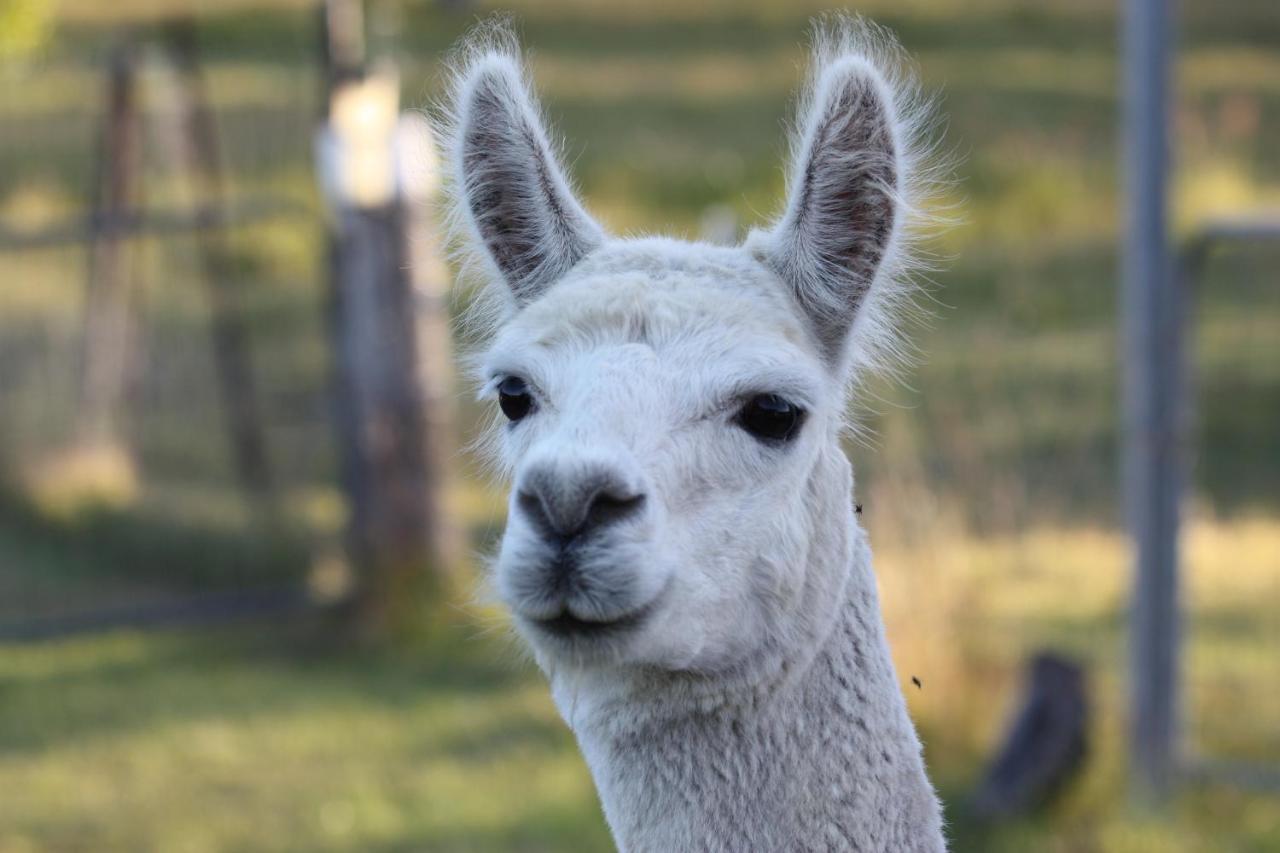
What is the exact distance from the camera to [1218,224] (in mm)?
6320

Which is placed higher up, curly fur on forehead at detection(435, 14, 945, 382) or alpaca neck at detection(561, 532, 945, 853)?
curly fur on forehead at detection(435, 14, 945, 382)

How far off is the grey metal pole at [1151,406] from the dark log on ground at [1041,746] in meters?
0.24

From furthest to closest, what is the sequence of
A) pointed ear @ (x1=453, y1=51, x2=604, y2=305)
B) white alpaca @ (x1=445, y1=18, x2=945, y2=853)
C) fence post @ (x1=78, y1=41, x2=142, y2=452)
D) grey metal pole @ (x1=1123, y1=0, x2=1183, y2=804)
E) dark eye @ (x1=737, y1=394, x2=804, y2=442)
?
fence post @ (x1=78, y1=41, x2=142, y2=452), grey metal pole @ (x1=1123, y1=0, x2=1183, y2=804), pointed ear @ (x1=453, y1=51, x2=604, y2=305), dark eye @ (x1=737, y1=394, x2=804, y2=442), white alpaca @ (x1=445, y1=18, x2=945, y2=853)

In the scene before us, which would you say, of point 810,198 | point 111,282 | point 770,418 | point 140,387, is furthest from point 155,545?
point 770,418

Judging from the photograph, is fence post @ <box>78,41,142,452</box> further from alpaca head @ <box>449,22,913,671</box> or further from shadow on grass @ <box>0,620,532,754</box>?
alpaca head @ <box>449,22,913,671</box>

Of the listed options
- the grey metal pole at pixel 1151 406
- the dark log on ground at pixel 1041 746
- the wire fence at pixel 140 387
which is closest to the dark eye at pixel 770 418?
the grey metal pole at pixel 1151 406

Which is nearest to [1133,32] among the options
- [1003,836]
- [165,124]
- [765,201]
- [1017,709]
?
[1017,709]

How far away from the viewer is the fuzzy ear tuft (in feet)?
9.68

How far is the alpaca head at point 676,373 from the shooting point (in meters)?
2.52

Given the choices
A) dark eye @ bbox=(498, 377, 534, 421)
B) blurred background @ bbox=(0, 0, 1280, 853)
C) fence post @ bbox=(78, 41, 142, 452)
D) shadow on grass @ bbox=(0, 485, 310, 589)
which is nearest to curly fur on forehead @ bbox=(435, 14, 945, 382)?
dark eye @ bbox=(498, 377, 534, 421)

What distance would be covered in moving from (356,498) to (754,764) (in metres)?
6.65

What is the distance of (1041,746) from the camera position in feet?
21.1

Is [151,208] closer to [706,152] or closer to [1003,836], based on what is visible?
[1003,836]

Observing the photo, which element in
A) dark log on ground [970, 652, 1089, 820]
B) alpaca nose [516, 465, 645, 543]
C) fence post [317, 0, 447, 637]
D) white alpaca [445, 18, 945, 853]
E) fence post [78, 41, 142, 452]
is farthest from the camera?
fence post [78, 41, 142, 452]
